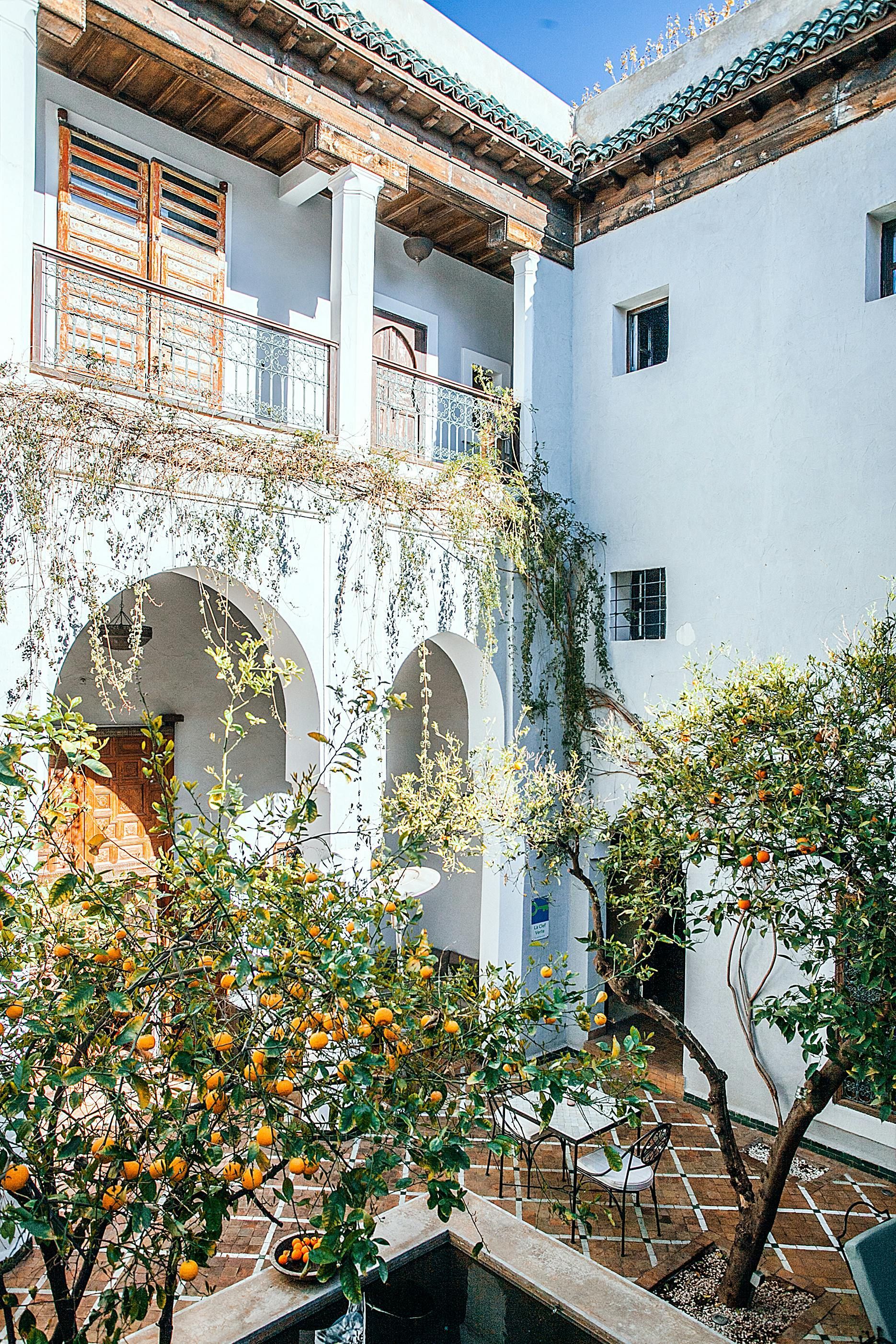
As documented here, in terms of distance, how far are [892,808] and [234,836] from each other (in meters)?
3.58

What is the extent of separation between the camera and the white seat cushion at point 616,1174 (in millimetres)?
6219

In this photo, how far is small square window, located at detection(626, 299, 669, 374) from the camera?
9.62 m

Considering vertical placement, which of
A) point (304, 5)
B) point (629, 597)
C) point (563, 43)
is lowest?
point (629, 597)

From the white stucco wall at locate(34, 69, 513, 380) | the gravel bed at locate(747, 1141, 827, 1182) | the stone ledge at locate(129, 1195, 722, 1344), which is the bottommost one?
the gravel bed at locate(747, 1141, 827, 1182)

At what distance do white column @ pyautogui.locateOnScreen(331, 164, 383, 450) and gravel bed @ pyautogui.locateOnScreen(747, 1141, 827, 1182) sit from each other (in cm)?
656

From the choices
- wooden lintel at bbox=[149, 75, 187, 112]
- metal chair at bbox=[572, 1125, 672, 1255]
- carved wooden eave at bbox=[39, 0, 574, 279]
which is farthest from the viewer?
wooden lintel at bbox=[149, 75, 187, 112]

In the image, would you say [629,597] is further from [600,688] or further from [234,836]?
[234,836]

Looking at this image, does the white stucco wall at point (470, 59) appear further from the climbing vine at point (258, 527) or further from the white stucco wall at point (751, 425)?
Answer: the climbing vine at point (258, 527)

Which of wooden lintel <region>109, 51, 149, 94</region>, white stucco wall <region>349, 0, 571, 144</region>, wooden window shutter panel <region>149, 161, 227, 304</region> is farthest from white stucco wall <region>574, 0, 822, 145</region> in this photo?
wooden lintel <region>109, 51, 149, 94</region>

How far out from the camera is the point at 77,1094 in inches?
89.4

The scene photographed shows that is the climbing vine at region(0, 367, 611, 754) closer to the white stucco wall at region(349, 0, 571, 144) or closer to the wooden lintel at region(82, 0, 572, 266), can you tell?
the wooden lintel at region(82, 0, 572, 266)

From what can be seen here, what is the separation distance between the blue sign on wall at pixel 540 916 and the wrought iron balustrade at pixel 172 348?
16.5 feet

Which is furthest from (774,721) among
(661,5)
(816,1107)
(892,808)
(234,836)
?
(661,5)

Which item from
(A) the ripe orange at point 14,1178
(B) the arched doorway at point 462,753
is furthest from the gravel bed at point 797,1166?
(A) the ripe orange at point 14,1178
